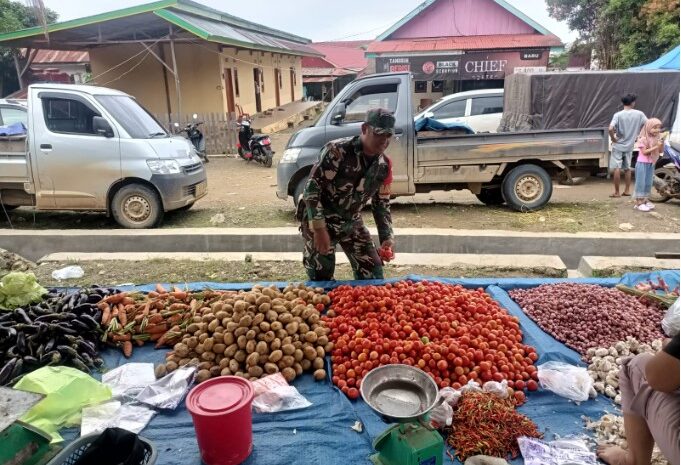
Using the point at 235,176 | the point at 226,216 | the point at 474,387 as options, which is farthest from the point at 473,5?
the point at 474,387

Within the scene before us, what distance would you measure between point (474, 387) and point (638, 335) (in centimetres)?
149

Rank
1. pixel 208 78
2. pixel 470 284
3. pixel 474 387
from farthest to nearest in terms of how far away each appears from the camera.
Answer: pixel 208 78
pixel 470 284
pixel 474 387

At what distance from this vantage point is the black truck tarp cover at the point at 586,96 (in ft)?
34.9

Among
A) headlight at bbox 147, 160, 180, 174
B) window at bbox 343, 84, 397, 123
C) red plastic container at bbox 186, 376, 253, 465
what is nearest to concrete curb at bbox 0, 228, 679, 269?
headlight at bbox 147, 160, 180, 174

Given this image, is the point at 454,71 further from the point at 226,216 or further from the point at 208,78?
the point at 226,216

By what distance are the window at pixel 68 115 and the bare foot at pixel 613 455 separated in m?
7.48

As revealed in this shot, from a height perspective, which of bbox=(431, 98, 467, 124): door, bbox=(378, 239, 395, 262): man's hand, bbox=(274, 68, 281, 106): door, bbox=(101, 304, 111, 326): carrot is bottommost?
bbox=(101, 304, 111, 326): carrot

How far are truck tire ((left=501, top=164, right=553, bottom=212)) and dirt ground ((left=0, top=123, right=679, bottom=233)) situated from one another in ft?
0.62

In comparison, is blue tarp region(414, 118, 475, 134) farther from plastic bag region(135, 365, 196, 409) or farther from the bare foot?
the bare foot

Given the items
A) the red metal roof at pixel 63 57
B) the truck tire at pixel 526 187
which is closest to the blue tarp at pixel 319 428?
the truck tire at pixel 526 187

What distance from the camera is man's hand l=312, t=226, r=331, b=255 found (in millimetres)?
3711

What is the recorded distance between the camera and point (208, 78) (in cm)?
1623

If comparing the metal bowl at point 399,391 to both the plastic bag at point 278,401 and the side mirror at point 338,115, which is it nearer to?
the plastic bag at point 278,401

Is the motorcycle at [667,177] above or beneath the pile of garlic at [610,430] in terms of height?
above
